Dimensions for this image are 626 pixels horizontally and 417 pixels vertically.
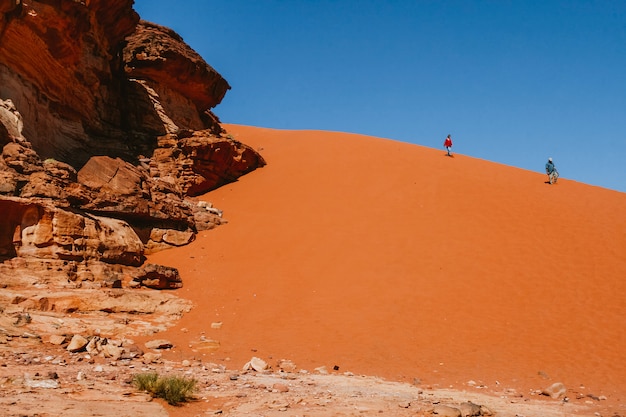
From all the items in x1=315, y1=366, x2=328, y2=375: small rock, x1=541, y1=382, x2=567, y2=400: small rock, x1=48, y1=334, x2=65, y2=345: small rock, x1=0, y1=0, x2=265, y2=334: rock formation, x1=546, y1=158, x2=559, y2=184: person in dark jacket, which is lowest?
x1=48, y1=334, x2=65, y2=345: small rock

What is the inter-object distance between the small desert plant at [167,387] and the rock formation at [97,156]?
3.50 metres

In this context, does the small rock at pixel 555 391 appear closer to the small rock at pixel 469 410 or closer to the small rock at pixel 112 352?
the small rock at pixel 469 410

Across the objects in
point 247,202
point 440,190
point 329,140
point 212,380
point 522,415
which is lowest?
point 212,380

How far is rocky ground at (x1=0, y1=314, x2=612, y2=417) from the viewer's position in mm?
4941

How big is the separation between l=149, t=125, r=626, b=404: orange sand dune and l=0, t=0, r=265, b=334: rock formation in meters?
1.08

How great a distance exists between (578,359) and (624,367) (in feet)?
2.41

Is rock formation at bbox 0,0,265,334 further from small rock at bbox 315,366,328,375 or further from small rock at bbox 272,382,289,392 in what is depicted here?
small rock at bbox 272,382,289,392

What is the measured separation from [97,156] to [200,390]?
334 inches

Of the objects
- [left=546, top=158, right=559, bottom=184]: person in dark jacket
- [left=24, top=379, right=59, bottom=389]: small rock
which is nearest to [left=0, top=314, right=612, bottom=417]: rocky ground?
[left=24, top=379, right=59, bottom=389]: small rock

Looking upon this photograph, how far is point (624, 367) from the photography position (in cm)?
865

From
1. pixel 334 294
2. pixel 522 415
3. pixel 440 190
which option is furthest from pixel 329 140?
pixel 522 415

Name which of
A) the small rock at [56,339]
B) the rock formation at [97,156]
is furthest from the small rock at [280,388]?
the rock formation at [97,156]

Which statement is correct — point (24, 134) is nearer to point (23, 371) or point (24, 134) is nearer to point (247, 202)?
point (23, 371)

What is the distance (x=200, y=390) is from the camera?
603 cm
